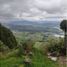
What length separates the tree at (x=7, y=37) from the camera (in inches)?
186

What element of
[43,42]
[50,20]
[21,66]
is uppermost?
[50,20]

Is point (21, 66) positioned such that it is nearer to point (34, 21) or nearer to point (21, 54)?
point (21, 54)

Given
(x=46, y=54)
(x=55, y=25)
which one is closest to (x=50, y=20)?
(x=55, y=25)

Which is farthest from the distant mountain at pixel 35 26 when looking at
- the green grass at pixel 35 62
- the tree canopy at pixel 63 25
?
the green grass at pixel 35 62

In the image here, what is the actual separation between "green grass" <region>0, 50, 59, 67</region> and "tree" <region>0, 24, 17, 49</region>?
19 cm

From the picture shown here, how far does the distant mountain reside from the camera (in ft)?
15.6

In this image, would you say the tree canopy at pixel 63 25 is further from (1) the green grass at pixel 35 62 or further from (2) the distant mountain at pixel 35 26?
(1) the green grass at pixel 35 62

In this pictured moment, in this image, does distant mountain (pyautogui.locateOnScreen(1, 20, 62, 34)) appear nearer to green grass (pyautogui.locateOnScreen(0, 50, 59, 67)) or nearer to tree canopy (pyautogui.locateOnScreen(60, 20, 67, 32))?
tree canopy (pyautogui.locateOnScreen(60, 20, 67, 32))

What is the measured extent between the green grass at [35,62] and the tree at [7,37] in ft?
0.63

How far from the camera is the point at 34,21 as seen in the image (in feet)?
15.7

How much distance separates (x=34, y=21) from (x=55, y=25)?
0.96 feet

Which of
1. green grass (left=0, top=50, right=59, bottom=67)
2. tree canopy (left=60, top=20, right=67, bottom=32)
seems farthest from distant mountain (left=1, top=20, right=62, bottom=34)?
green grass (left=0, top=50, right=59, bottom=67)

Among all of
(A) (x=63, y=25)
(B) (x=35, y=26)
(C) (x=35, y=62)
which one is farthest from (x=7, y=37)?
(A) (x=63, y=25)

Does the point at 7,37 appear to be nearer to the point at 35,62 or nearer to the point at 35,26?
the point at 35,26
